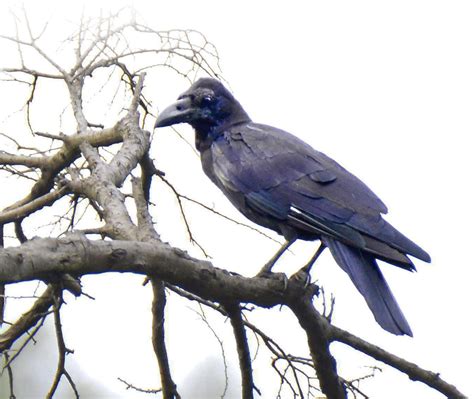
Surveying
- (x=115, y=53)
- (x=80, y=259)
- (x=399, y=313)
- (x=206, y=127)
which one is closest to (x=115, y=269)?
(x=80, y=259)

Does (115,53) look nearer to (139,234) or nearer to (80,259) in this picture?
(139,234)

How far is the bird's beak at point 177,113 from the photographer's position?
489 cm

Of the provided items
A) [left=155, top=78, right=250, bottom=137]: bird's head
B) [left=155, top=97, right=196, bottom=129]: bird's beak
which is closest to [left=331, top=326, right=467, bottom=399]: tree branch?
[left=155, top=97, right=196, bottom=129]: bird's beak

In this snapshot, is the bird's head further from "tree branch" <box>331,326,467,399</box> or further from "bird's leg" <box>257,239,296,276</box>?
"tree branch" <box>331,326,467,399</box>

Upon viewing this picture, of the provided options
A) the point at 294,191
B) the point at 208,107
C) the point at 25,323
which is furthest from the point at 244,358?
the point at 208,107

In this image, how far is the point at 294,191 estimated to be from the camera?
4.62 metres

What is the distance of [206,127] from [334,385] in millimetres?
1934

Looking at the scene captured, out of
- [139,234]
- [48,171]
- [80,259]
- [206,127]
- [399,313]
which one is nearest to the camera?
[80,259]

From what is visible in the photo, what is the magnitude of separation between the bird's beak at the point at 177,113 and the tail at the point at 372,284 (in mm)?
1121

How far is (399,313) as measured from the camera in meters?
3.96

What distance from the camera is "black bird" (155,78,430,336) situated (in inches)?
162

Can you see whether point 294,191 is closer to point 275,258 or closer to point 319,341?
point 275,258

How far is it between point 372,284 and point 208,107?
1591mm

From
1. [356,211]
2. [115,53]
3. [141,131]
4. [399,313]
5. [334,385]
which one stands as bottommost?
[334,385]
